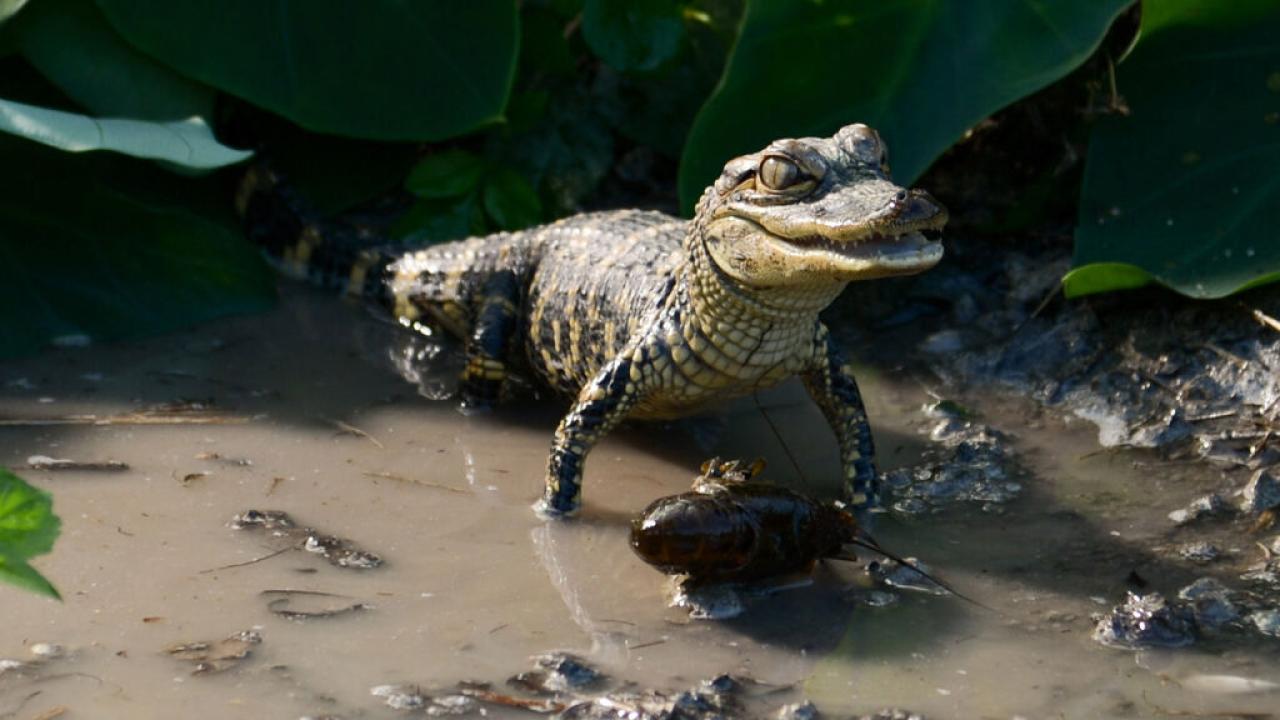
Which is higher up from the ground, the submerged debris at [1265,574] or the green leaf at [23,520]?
the green leaf at [23,520]

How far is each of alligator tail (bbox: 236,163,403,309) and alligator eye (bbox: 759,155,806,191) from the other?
6.33 feet

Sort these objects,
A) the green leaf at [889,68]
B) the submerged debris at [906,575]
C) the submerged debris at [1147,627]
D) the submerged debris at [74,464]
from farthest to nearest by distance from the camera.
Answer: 1. the green leaf at [889,68]
2. the submerged debris at [74,464]
3. the submerged debris at [906,575]
4. the submerged debris at [1147,627]

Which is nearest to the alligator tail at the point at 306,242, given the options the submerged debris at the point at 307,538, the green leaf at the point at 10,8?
the green leaf at the point at 10,8

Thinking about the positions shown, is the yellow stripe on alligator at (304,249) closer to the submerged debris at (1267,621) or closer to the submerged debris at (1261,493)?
the submerged debris at (1261,493)

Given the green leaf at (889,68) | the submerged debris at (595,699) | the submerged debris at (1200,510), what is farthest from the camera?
the green leaf at (889,68)

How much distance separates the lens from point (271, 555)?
3566 millimetres

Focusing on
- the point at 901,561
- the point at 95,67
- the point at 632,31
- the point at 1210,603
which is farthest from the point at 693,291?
the point at 95,67

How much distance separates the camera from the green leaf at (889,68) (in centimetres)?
446

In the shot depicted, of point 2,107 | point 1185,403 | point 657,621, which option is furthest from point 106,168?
point 1185,403

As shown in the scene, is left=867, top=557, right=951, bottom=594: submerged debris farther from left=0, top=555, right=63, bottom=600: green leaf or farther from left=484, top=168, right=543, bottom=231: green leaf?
left=484, top=168, right=543, bottom=231: green leaf

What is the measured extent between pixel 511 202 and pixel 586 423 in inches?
57.2

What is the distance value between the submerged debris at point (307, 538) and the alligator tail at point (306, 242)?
1.56 meters

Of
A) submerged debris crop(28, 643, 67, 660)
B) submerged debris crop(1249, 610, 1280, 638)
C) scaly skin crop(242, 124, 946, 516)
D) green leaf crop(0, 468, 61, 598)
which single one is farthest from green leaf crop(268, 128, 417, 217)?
submerged debris crop(1249, 610, 1280, 638)

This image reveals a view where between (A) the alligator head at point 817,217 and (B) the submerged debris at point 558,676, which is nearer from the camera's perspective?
(B) the submerged debris at point 558,676
